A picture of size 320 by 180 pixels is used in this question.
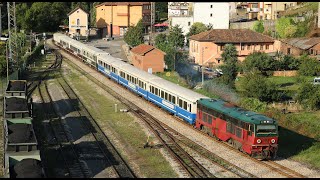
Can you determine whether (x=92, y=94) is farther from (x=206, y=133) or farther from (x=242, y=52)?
(x=242, y=52)

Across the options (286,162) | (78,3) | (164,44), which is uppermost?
(78,3)

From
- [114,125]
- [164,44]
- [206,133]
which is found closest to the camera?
[206,133]

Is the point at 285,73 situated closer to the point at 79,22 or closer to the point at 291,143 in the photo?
the point at 291,143

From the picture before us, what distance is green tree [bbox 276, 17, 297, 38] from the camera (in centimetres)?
7931

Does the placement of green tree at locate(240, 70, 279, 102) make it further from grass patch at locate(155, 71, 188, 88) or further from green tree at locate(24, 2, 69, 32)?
green tree at locate(24, 2, 69, 32)

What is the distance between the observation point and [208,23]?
279 ft

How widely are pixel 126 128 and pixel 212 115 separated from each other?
5.64m

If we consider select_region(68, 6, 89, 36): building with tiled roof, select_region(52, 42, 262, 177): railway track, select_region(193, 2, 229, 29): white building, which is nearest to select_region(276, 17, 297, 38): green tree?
select_region(193, 2, 229, 29): white building

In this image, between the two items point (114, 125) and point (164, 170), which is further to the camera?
point (114, 125)

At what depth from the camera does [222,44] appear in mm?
66188

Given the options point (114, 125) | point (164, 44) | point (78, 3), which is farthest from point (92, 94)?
point (78, 3)

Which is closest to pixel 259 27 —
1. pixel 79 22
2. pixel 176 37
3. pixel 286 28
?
pixel 286 28

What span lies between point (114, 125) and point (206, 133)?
5724 mm

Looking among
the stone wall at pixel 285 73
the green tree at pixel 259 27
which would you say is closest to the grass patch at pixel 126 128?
the stone wall at pixel 285 73
